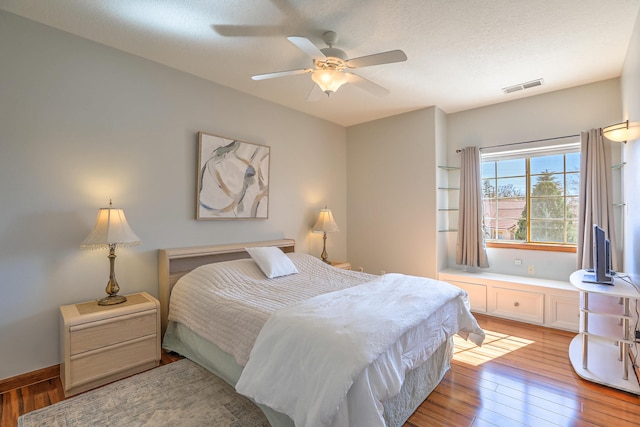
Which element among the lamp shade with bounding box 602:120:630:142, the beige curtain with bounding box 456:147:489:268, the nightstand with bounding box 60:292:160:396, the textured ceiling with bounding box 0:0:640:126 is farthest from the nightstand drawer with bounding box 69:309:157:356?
the lamp shade with bounding box 602:120:630:142

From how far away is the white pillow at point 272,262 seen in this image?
9.78 feet

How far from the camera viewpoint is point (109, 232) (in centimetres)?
231

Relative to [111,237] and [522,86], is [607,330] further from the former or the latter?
[111,237]

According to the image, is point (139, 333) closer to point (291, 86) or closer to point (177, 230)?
point (177, 230)

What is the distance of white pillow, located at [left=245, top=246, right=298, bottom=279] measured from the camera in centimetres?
298

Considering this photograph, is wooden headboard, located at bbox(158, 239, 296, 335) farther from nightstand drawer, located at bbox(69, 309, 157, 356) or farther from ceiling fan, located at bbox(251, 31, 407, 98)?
ceiling fan, located at bbox(251, 31, 407, 98)

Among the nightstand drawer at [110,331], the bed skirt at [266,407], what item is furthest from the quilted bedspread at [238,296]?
the nightstand drawer at [110,331]

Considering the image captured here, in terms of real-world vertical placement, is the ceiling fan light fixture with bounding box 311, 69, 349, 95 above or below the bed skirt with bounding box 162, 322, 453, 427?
above

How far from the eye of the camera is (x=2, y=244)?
2.16 metres

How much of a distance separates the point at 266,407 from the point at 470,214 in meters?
3.51

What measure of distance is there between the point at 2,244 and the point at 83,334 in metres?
0.89

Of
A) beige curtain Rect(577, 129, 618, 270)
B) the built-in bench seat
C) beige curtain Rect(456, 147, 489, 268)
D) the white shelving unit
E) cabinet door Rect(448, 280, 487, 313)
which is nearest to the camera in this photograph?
beige curtain Rect(577, 129, 618, 270)

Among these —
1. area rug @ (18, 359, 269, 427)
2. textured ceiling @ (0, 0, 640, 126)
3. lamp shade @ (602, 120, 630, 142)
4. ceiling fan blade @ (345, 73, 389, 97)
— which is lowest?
area rug @ (18, 359, 269, 427)

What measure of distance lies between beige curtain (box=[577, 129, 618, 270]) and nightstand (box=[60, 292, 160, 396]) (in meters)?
4.35
